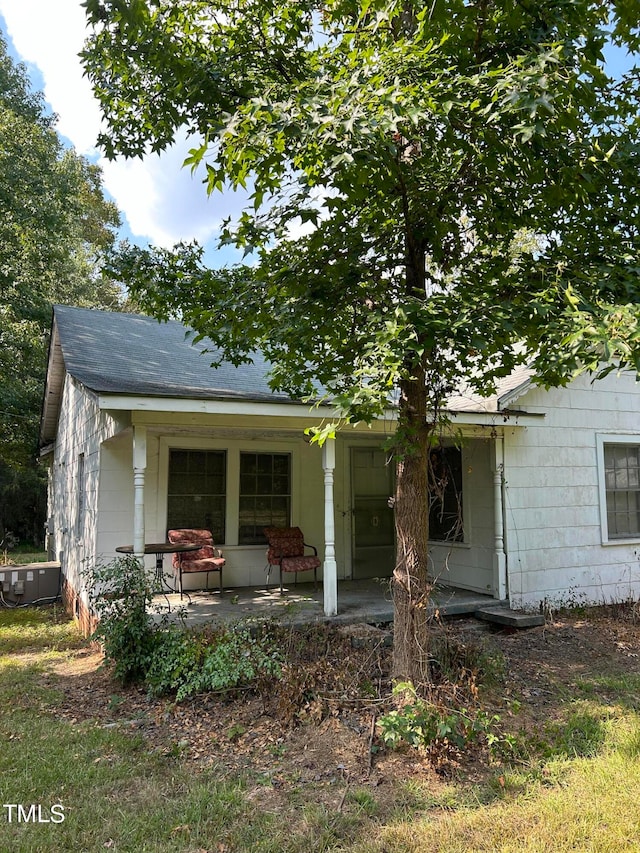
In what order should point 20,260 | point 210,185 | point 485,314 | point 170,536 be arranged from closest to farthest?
1. point 210,185
2. point 485,314
3. point 170,536
4. point 20,260

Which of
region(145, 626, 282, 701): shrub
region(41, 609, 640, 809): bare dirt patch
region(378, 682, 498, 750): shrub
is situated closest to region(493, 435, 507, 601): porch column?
region(41, 609, 640, 809): bare dirt patch

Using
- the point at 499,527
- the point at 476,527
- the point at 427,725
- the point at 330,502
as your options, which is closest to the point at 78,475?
the point at 330,502

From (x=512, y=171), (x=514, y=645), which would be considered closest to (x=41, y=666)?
(x=514, y=645)

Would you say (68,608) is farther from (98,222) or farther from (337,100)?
(98,222)

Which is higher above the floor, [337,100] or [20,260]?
[20,260]

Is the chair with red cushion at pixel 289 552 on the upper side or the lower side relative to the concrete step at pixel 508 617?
upper

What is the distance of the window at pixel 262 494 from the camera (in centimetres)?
875

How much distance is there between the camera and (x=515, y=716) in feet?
15.0

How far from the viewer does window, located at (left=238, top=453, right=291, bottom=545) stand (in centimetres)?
875

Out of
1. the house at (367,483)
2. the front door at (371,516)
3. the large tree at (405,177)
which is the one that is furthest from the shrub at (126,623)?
the front door at (371,516)

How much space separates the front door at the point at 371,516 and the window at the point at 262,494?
1.15 meters

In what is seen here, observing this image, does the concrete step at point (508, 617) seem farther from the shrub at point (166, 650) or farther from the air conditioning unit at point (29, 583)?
the air conditioning unit at point (29, 583)

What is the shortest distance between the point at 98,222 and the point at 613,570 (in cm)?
2789

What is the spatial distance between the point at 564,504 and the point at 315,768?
609 cm
